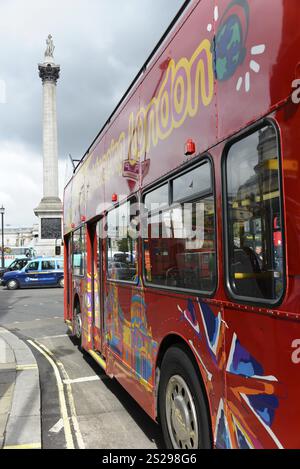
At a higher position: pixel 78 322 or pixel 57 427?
pixel 78 322

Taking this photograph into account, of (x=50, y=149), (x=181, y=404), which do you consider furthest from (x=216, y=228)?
(x=50, y=149)

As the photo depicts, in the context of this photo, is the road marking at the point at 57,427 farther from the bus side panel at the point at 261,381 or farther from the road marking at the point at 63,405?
the bus side panel at the point at 261,381

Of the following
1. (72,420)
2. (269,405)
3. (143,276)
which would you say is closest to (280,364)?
(269,405)

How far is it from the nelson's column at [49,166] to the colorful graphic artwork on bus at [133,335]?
3407cm

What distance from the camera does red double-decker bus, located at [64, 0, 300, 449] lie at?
2062 mm

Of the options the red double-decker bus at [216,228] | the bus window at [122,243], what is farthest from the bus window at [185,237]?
the bus window at [122,243]

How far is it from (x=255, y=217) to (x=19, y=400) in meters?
4.10

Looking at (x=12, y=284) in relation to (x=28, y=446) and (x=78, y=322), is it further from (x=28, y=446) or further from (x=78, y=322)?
(x=28, y=446)

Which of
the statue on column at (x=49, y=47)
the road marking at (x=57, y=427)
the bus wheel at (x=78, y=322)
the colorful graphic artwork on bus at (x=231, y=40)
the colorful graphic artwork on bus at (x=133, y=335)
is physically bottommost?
the road marking at (x=57, y=427)

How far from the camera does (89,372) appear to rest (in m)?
6.84

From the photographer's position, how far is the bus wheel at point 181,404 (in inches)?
114

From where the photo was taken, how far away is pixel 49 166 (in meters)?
42.8
